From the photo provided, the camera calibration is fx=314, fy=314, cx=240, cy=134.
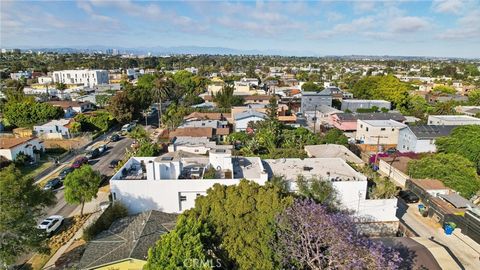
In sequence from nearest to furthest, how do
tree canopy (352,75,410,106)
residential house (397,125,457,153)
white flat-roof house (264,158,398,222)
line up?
white flat-roof house (264,158,398,222) → residential house (397,125,457,153) → tree canopy (352,75,410,106)

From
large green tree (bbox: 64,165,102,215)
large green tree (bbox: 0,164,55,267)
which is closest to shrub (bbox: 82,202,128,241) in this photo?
large green tree (bbox: 64,165,102,215)

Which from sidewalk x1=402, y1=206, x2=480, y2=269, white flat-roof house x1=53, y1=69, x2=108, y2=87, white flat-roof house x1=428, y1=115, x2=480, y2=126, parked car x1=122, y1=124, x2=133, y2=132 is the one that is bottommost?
sidewalk x1=402, y1=206, x2=480, y2=269

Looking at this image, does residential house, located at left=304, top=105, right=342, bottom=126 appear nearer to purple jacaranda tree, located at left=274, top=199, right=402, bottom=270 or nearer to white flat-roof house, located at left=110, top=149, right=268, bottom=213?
white flat-roof house, located at left=110, top=149, right=268, bottom=213

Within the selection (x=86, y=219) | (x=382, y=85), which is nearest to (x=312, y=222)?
(x=86, y=219)

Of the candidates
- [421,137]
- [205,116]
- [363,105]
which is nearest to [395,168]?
[421,137]

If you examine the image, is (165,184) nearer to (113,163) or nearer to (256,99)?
(113,163)

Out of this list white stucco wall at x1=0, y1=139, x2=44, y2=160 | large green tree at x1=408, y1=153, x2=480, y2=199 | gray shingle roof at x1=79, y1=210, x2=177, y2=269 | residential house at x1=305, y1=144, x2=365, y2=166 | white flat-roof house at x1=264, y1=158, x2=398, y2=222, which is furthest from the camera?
white stucco wall at x1=0, y1=139, x2=44, y2=160

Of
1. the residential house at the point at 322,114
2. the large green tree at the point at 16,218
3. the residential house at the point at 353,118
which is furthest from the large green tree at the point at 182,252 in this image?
the residential house at the point at 322,114
